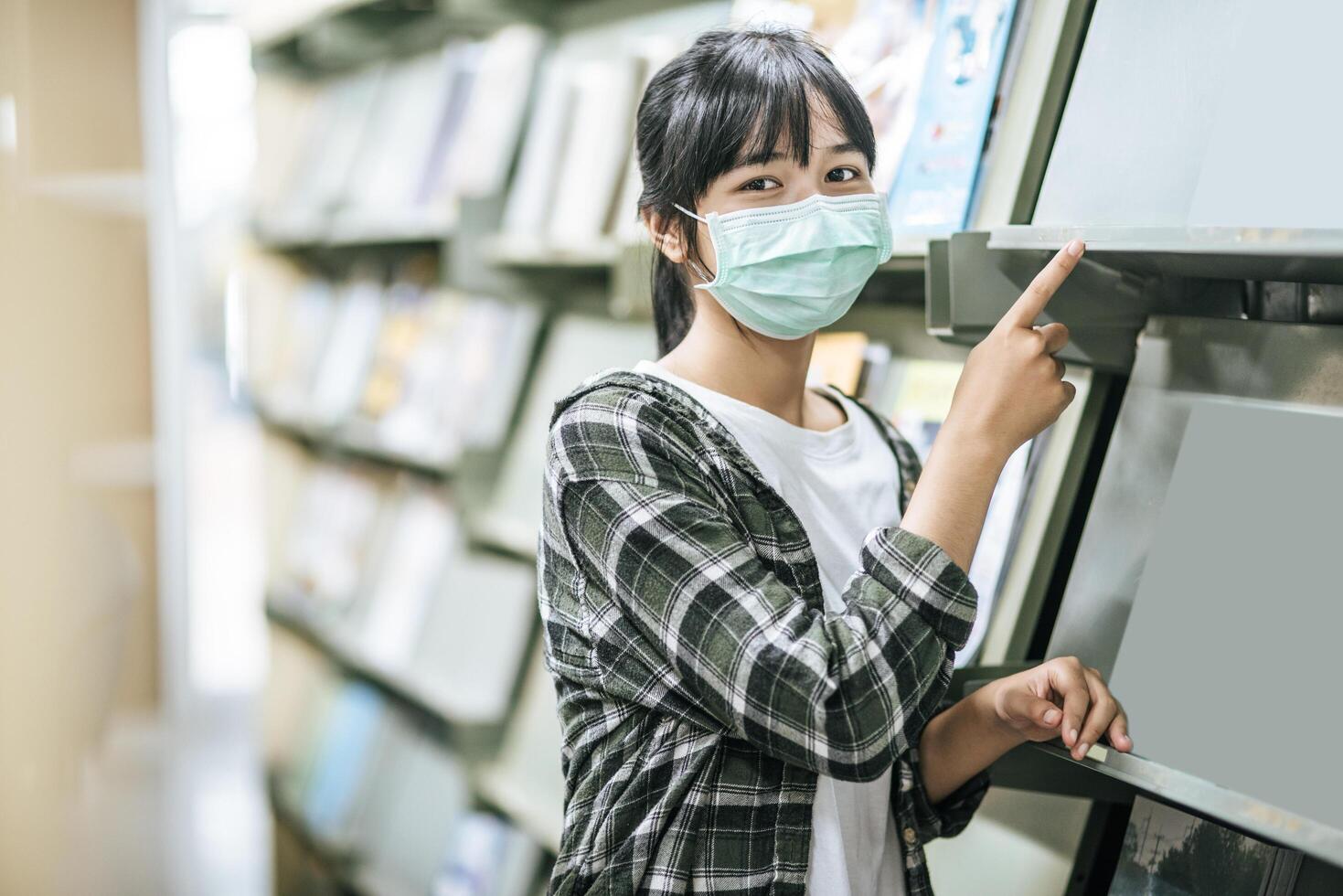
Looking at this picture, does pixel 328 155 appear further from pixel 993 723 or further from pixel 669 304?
pixel 993 723

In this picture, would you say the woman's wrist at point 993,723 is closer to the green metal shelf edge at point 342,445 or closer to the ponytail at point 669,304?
the ponytail at point 669,304

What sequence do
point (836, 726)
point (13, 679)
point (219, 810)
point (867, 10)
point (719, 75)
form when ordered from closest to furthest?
point (836, 726)
point (719, 75)
point (867, 10)
point (13, 679)
point (219, 810)

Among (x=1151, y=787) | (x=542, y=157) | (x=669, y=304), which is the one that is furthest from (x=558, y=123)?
(x=1151, y=787)

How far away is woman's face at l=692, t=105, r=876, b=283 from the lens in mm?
1032

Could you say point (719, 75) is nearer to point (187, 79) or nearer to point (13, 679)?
point (13, 679)

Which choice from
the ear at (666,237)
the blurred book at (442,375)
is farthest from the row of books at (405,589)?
the ear at (666,237)

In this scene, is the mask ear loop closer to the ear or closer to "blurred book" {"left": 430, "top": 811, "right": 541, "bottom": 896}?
the ear

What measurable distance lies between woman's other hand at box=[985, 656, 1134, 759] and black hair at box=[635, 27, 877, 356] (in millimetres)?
484

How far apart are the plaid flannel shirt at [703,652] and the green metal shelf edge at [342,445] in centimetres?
147

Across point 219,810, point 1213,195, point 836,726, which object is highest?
point 1213,195

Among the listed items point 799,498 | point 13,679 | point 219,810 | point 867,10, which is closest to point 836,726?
point 799,498

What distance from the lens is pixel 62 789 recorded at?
10.5ft

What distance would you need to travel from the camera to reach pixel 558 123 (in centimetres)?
235

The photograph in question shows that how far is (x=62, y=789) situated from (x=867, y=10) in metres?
2.93
